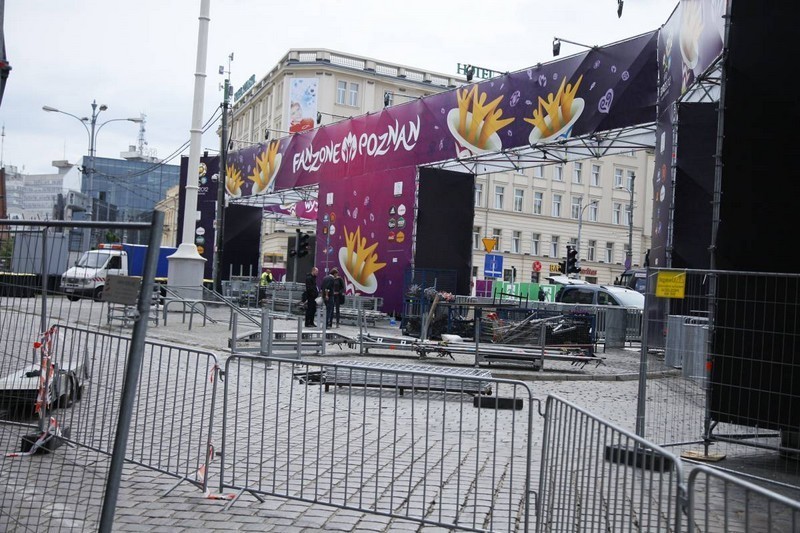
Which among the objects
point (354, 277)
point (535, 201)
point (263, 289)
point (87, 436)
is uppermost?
point (535, 201)

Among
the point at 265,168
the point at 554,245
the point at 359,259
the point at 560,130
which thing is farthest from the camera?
the point at 554,245

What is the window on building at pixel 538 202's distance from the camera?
7019 cm

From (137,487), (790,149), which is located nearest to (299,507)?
(137,487)

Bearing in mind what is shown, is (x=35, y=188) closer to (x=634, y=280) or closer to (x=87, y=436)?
(x=634, y=280)

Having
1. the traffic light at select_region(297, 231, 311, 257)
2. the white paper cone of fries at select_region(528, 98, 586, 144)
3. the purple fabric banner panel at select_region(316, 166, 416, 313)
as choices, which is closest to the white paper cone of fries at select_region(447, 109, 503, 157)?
the white paper cone of fries at select_region(528, 98, 586, 144)

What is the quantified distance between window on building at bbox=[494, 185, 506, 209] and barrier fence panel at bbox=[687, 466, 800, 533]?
6595 cm

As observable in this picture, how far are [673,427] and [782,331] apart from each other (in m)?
1.45

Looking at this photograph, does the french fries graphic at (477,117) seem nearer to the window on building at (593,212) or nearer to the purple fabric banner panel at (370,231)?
the purple fabric banner panel at (370,231)

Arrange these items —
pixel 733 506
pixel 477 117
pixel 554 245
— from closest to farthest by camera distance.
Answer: pixel 733 506 < pixel 477 117 < pixel 554 245

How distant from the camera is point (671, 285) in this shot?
8070 mm

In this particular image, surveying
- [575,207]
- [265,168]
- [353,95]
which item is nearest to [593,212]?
[575,207]

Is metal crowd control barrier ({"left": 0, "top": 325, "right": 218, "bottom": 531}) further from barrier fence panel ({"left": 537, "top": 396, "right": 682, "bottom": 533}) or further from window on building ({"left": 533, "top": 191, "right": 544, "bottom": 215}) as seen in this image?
window on building ({"left": 533, "top": 191, "right": 544, "bottom": 215})

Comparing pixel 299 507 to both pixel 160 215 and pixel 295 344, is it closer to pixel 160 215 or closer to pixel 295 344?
pixel 160 215

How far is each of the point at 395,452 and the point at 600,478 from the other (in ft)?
9.79
